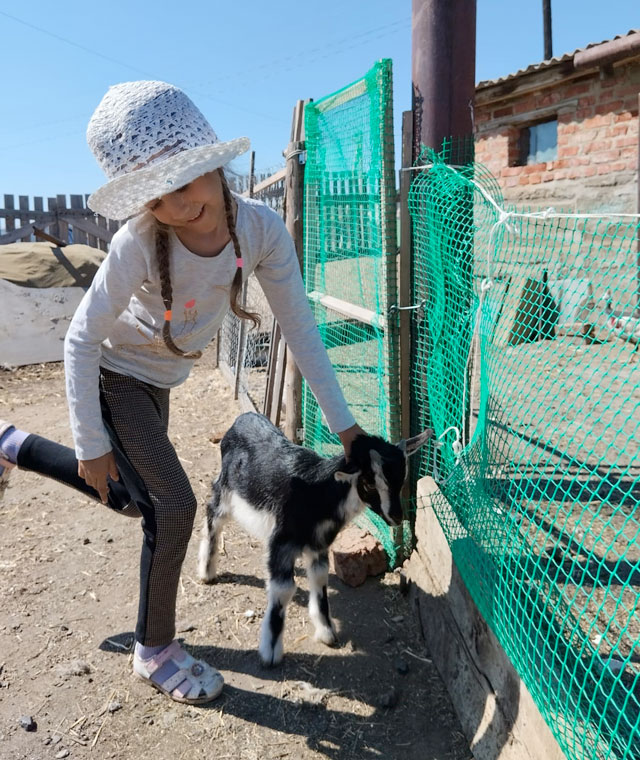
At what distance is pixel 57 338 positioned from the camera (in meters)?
8.75

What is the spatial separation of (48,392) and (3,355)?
1554 mm

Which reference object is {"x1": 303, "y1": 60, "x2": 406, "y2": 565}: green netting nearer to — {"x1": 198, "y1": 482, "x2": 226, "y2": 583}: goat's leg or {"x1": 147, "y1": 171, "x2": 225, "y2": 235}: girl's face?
{"x1": 198, "y1": 482, "x2": 226, "y2": 583}: goat's leg

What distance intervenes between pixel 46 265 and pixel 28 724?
7535 millimetres

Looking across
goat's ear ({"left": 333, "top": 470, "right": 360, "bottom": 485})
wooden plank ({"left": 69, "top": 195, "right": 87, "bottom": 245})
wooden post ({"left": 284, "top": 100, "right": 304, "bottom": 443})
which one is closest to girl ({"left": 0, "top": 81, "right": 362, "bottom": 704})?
goat's ear ({"left": 333, "top": 470, "right": 360, "bottom": 485})

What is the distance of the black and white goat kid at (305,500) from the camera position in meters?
2.67

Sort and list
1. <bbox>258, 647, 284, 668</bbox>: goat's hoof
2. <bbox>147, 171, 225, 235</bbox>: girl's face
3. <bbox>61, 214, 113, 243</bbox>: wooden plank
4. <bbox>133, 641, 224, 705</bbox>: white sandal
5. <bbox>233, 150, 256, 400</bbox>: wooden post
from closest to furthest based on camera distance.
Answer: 1. <bbox>147, 171, 225, 235</bbox>: girl's face
2. <bbox>133, 641, 224, 705</bbox>: white sandal
3. <bbox>258, 647, 284, 668</bbox>: goat's hoof
4. <bbox>233, 150, 256, 400</bbox>: wooden post
5. <bbox>61, 214, 113, 243</bbox>: wooden plank

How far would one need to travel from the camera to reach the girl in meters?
1.96

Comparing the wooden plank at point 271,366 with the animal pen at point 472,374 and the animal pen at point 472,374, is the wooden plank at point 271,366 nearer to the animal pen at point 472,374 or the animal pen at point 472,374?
the animal pen at point 472,374

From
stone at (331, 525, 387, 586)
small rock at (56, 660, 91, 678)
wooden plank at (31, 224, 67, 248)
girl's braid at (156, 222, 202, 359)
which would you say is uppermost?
wooden plank at (31, 224, 67, 248)

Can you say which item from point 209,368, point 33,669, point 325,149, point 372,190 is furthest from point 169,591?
point 209,368

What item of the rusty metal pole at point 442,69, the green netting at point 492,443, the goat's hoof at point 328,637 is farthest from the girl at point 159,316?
the rusty metal pole at point 442,69

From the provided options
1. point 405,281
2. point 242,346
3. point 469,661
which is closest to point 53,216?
point 242,346

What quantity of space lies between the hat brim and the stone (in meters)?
2.11

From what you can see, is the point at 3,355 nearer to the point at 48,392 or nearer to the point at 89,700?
the point at 48,392
